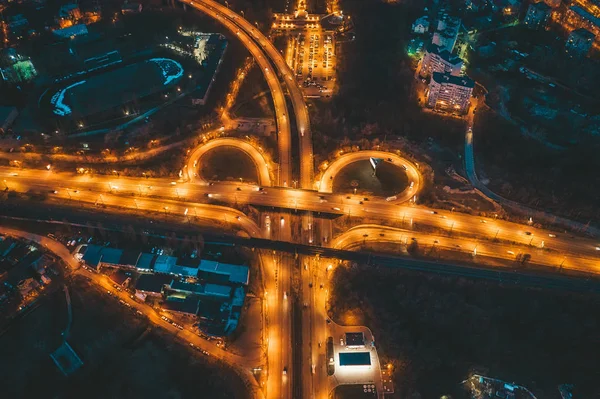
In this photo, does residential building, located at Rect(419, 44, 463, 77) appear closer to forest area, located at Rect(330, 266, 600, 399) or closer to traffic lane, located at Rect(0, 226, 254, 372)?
forest area, located at Rect(330, 266, 600, 399)

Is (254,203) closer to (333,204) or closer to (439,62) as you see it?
(333,204)

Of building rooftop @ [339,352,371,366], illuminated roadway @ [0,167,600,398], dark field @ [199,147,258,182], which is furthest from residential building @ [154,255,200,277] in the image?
building rooftop @ [339,352,371,366]

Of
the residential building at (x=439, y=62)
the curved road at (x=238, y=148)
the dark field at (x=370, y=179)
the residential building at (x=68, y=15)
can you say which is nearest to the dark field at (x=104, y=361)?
the curved road at (x=238, y=148)

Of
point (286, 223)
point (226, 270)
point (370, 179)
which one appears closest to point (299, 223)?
point (286, 223)

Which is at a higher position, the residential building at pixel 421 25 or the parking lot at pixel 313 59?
the residential building at pixel 421 25

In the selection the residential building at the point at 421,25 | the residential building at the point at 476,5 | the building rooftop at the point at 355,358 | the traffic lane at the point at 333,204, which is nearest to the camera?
the building rooftop at the point at 355,358

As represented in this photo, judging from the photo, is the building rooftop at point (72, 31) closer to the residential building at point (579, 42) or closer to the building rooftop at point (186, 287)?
the building rooftop at point (186, 287)

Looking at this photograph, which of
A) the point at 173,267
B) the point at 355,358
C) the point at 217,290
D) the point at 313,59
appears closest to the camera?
the point at 355,358
